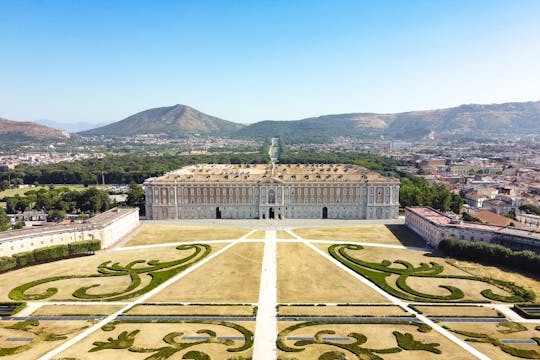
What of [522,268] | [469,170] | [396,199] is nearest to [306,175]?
[396,199]

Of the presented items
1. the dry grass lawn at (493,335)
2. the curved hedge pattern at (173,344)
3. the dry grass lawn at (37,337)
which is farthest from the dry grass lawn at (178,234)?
the dry grass lawn at (493,335)

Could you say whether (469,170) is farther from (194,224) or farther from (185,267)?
(185,267)

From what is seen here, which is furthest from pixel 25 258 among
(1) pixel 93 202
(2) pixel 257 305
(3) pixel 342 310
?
(3) pixel 342 310

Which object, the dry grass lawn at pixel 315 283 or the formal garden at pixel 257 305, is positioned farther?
the dry grass lawn at pixel 315 283

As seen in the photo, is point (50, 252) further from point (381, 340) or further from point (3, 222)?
point (381, 340)

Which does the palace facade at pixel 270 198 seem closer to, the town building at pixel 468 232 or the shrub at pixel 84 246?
the town building at pixel 468 232

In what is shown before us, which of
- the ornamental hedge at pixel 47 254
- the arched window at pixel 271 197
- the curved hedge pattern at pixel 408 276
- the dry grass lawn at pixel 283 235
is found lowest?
the curved hedge pattern at pixel 408 276

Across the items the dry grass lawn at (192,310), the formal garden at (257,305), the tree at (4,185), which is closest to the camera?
the formal garden at (257,305)
